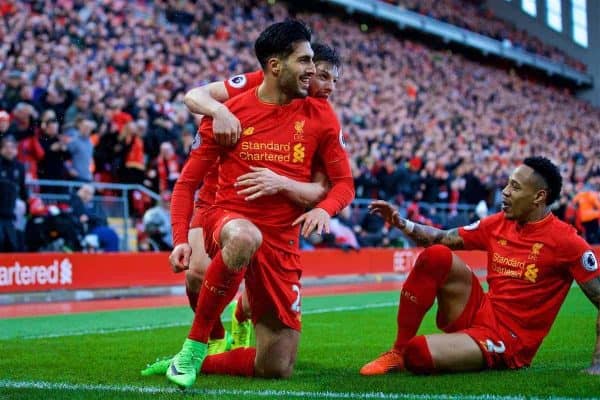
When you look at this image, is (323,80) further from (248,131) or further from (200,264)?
(200,264)

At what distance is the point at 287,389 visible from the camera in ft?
16.7

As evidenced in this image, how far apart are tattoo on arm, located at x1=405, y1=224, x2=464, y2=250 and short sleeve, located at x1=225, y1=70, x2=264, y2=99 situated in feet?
4.64

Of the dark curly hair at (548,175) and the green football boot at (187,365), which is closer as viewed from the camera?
the green football boot at (187,365)

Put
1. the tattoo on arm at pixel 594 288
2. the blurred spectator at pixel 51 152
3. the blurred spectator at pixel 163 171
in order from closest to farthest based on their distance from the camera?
1. the tattoo on arm at pixel 594 288
2. the blurred spectator at pixel 51 152
3. the blurred spectator at pixel 163 171

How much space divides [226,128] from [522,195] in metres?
1.87

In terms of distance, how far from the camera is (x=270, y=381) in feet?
18.1

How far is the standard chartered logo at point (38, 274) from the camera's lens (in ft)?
42.7

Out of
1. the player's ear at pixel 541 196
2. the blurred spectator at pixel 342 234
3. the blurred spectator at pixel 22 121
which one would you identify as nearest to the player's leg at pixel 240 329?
the player's ear at pixel 541 196

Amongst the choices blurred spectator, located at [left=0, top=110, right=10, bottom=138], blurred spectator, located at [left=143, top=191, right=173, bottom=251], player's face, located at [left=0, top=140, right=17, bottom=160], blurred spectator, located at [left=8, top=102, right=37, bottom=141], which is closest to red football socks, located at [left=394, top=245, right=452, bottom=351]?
blurred spectator, located at [left=0, top=110, right=10, bottom=138]

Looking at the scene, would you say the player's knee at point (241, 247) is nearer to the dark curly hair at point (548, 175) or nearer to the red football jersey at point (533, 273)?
the red football jersey at point (533, 273)

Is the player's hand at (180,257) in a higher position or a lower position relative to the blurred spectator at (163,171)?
higher

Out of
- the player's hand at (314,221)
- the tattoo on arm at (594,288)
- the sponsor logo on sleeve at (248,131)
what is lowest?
the tattoo on arm at (594,288)

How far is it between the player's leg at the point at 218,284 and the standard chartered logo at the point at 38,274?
331 inches

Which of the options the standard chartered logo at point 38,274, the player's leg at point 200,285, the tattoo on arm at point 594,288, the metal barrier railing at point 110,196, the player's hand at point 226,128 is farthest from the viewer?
the metal barrier railing at point 110,196
